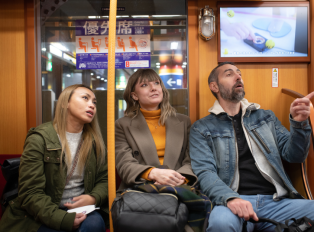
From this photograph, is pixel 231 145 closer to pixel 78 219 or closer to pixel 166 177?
pixel 166 177

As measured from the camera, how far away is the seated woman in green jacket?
1.79 meters

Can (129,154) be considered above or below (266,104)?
below

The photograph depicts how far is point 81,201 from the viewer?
6.43 ft

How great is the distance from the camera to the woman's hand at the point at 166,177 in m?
1.88

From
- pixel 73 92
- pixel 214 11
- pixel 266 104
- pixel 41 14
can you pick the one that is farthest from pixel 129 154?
pixel 41 14

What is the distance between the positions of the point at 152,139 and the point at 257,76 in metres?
1.47

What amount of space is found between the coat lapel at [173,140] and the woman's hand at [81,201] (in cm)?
68

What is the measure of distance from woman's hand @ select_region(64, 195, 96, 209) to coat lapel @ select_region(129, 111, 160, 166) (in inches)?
21.4

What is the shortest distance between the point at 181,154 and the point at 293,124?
0.96 metres

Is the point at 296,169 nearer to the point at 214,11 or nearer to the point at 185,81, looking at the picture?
the point at 185,81

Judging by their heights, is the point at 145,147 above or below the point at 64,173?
above

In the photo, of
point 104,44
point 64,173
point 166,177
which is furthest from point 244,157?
point 104,44

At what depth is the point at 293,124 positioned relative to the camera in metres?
1.91

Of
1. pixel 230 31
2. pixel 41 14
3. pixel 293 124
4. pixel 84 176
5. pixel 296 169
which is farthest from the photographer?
pixel 41 14
